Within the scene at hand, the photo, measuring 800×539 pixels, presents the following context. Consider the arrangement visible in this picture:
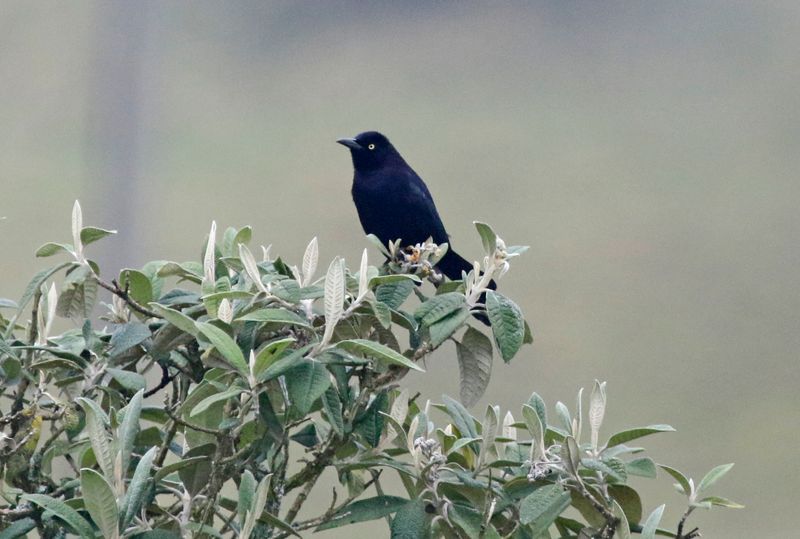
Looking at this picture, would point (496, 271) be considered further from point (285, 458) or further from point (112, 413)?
point (112, 413)

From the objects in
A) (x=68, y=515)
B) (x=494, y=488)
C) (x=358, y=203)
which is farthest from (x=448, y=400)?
(x=358, y=203)

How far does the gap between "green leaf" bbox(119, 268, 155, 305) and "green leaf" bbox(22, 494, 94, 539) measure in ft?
0.70

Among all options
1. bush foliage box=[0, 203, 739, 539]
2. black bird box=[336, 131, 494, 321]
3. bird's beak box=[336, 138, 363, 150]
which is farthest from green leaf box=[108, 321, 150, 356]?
bird's beak box=[336, 138, 363, 150]

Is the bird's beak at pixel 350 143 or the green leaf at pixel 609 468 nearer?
the green leaf at pixel 609 468

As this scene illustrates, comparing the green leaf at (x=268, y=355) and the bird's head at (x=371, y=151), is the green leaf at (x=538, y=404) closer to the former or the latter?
the green leaf at (x=268, y=355)

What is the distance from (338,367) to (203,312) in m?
0.15

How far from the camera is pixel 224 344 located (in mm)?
693

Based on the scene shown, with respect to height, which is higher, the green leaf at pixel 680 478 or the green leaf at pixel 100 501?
the green leaf at pixel 100 501

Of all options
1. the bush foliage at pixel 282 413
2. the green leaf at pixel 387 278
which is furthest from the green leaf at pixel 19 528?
the green leaf at pixel 387 278

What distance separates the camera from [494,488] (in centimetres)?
82

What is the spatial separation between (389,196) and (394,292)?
4.05ft

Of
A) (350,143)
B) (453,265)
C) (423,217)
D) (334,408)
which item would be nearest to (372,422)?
(334,408)

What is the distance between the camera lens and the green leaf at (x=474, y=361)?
88 centimetres

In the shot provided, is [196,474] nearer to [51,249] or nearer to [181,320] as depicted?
[181,320]
